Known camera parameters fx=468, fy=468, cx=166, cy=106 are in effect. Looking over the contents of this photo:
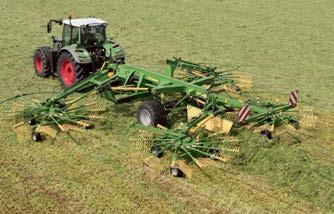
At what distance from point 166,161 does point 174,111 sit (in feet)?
8.12

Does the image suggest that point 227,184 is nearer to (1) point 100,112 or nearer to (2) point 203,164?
(2) point 203,164

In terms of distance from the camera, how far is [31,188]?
29.3 ft

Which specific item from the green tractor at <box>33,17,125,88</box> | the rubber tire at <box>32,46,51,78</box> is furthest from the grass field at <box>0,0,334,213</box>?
the green tractor at <box>33,17,125,88</box>

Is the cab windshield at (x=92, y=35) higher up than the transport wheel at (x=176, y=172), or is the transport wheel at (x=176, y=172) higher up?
the cab windshield at (x=92, y=35)

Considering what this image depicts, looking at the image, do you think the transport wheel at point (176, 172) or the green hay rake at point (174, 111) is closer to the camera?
the transport wheel at point (176, 172)

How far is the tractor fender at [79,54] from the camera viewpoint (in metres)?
13.3

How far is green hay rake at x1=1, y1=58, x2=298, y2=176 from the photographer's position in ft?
32.7

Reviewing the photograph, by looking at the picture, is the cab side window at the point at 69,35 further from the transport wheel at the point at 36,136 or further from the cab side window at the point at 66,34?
the transport wheel at the point at 36,136

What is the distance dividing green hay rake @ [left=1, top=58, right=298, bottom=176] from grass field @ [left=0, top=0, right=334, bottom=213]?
1.42ft

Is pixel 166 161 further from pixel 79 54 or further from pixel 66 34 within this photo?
pixel 66 34

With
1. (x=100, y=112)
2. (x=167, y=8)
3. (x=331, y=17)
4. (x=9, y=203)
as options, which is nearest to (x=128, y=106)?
(x=100, y=112)

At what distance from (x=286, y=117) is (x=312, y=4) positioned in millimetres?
22632

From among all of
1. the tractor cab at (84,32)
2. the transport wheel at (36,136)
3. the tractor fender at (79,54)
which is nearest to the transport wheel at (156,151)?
the transport wheel at (36,136)

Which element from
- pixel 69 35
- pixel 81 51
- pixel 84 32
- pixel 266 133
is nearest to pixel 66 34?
pixel 69 35
